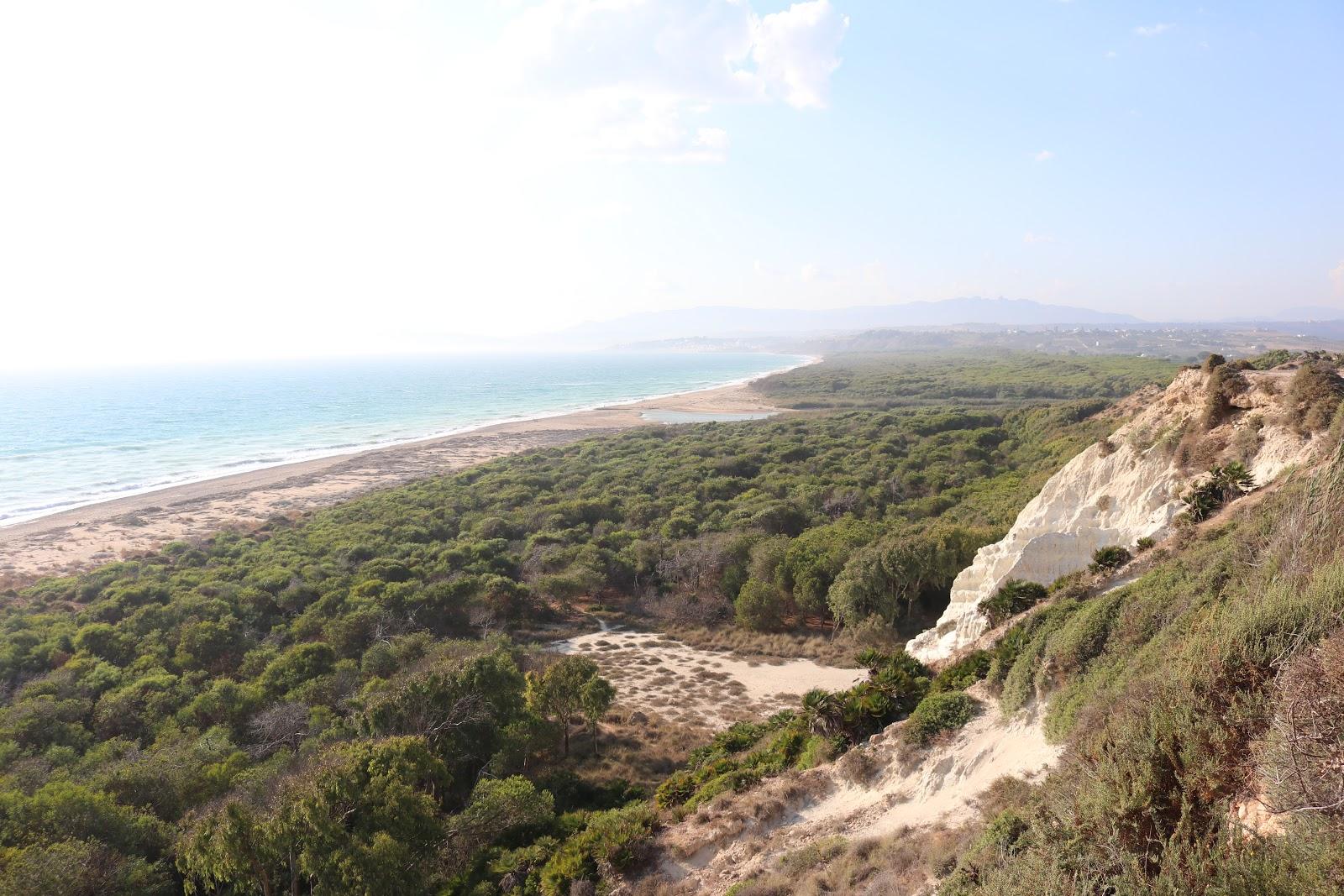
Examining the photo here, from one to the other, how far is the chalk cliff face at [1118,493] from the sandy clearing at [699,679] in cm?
352

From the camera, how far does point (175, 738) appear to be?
44.7 feet

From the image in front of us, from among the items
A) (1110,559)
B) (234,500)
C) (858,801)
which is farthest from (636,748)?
(234,500)

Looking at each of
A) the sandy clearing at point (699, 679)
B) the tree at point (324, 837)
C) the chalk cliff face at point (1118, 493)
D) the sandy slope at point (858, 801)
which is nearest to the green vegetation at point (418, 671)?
the tree at point (324, 837)

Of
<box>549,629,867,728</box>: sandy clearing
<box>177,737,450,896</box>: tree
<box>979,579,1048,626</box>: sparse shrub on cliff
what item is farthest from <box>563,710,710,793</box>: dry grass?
<box>979,579,1048,626</box>: sparse shrub on cliff

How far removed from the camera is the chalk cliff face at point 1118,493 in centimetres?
1383

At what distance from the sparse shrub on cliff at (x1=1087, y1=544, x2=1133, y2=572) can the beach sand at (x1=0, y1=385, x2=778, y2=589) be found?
3785 cm

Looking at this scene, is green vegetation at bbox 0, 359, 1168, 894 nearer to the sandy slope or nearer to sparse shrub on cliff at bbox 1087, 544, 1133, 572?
the sandy slope

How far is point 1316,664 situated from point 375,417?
3672 inches

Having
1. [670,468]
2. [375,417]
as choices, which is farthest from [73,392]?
[670,468]

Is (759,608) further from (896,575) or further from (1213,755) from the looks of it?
(1213,755)

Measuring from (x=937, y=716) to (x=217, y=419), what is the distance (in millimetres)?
96912

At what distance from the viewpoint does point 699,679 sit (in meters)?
18.1

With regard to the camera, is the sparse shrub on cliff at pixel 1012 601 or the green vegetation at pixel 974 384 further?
the green vegetation at pixel 974 384

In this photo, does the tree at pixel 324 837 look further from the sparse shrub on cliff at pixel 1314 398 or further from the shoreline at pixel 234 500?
the shoreline at pixel 234 500
